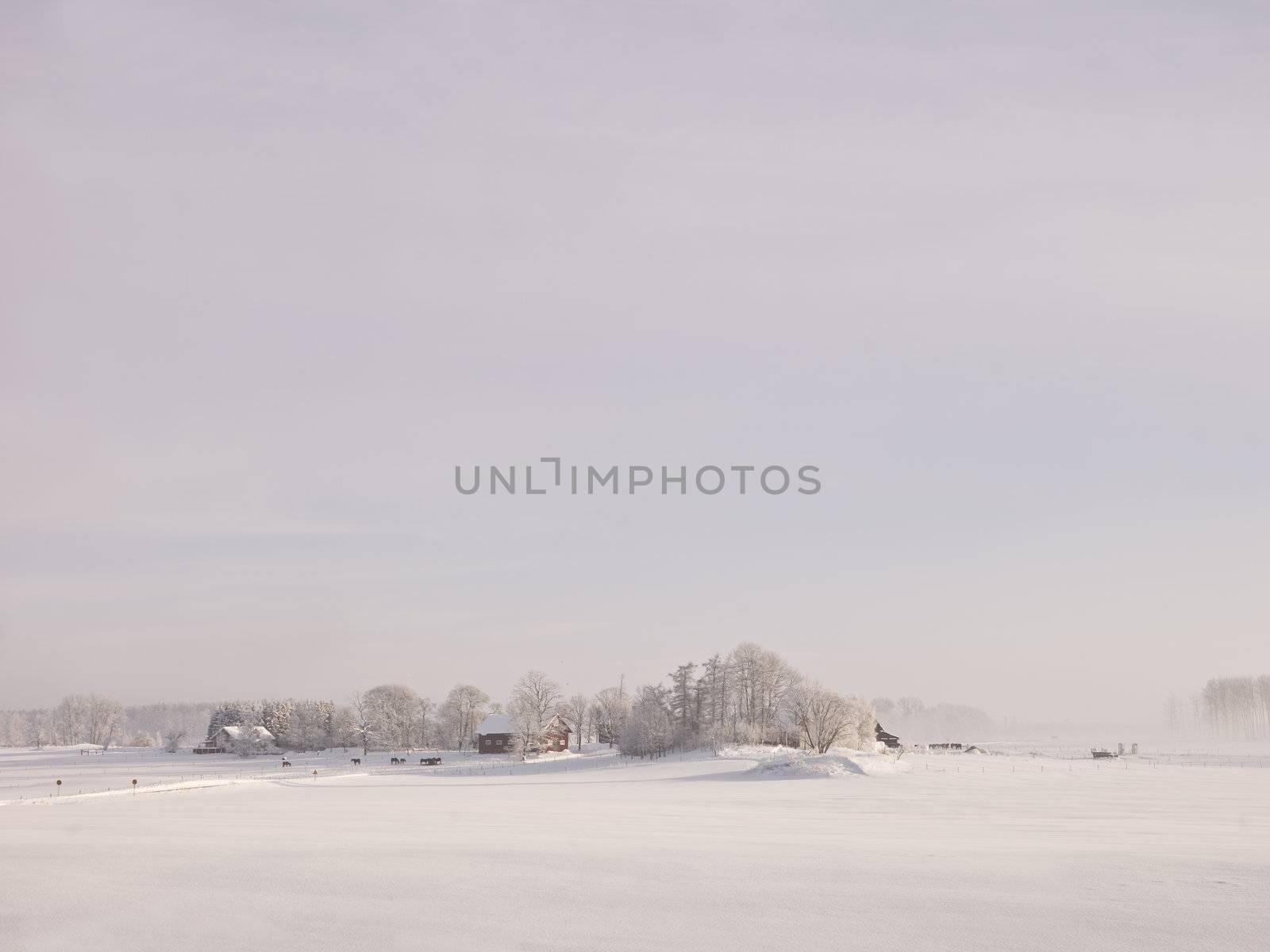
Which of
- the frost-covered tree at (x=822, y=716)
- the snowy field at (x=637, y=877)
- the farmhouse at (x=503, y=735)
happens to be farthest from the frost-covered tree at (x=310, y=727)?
the snowy field at (x=637, y=877)

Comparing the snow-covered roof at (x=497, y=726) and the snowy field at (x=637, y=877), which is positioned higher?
the snowy field at (x=637, y=877)

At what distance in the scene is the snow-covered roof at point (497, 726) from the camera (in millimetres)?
122125

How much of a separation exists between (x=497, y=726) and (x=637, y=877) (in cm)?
11233

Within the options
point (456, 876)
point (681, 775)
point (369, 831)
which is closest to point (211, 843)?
point (369, 831)

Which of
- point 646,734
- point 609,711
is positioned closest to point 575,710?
point 609,711

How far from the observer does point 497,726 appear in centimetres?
12306

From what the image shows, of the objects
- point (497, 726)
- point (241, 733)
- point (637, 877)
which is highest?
point (637, 877)

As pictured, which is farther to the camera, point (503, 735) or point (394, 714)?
point (394, 714)

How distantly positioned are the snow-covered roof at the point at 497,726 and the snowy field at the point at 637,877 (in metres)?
89.4

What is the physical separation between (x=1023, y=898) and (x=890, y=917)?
2.26 m

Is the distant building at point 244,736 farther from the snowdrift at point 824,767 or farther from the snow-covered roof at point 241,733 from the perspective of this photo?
the snowdrift at point 824,767

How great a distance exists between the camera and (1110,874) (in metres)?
15.3

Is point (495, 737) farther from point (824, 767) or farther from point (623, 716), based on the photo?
point (824, 767)

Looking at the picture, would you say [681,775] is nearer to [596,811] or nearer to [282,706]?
[596,811]
